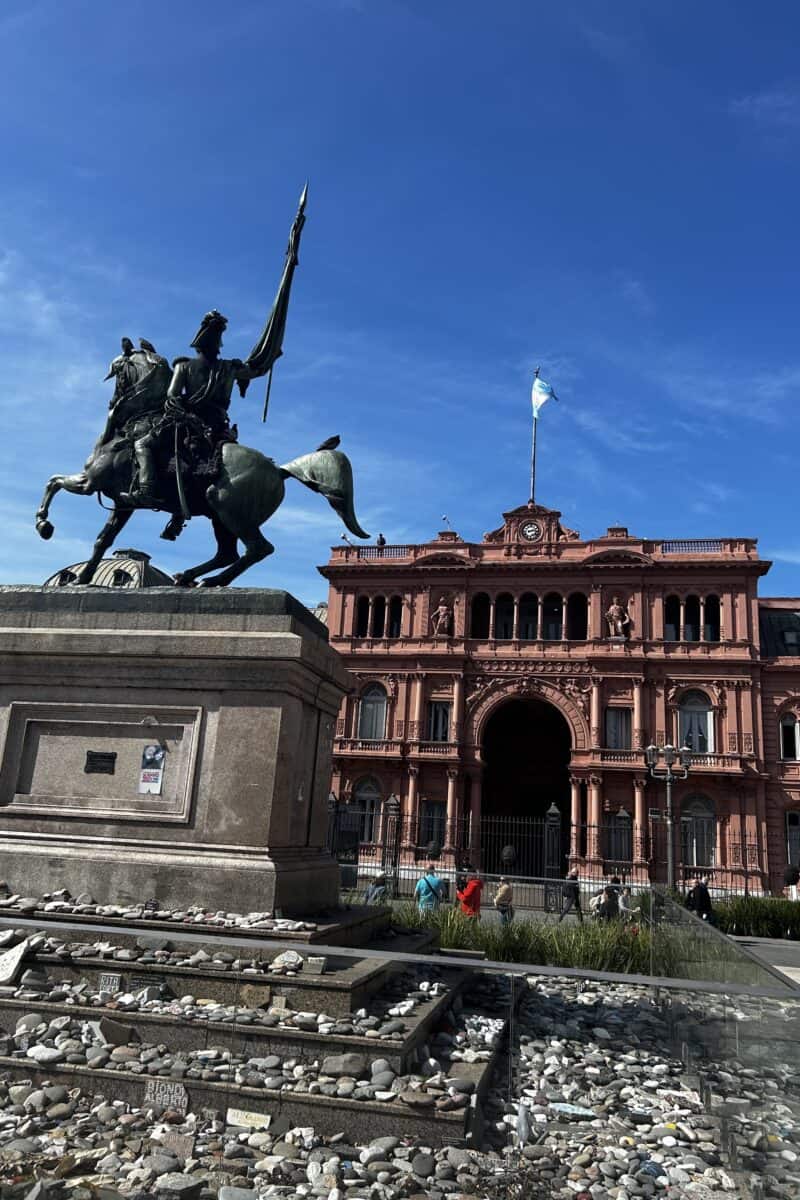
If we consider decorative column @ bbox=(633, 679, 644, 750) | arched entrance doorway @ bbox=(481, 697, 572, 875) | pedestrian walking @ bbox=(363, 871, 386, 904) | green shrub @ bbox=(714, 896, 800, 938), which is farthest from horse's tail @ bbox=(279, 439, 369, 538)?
arched entrance doorway @ bbox=(481, 697, 572, 875)

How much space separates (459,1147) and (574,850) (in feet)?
114

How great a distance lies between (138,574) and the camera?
809 centimetres

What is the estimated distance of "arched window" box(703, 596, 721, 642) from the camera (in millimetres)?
40094

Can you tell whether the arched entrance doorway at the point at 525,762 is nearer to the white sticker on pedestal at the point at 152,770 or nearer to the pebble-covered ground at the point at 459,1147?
the white sticker on pedestal at the point at 152,770

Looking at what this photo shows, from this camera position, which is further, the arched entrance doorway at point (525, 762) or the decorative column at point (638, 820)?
the arched entrance doorway at point (525, 762)

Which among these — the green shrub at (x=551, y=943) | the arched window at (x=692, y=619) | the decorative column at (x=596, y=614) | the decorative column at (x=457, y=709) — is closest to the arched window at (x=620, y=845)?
the decorative column at (x=457, y=709)

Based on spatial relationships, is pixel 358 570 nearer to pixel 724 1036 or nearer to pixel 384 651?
pixel 384 651

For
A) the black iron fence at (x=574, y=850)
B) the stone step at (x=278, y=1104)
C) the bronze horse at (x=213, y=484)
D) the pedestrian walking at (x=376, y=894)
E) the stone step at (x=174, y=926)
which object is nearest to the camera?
the stone step at (x=278, y=1104)

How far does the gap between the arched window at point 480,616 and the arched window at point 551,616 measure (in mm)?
2869

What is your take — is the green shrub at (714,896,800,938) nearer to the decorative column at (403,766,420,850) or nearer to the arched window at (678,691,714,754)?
the arched window at (678,691,714,754)

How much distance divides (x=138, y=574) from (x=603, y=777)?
33927 millimetres

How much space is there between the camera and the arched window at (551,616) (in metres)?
42.1

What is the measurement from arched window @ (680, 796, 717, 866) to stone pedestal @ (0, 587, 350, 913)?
3280 centimetres

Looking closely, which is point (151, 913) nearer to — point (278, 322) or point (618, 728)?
point (278, 322)
